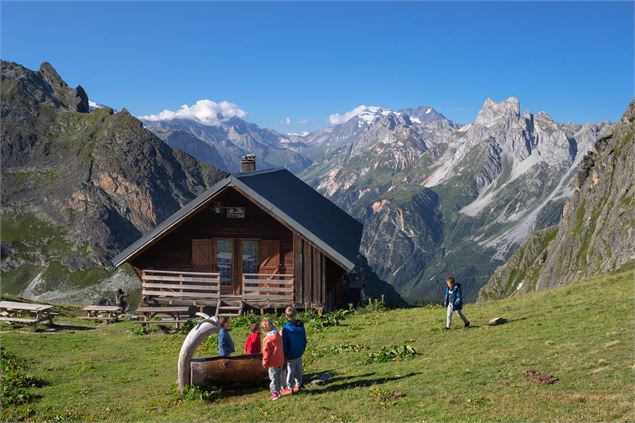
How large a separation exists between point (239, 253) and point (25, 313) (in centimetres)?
1295

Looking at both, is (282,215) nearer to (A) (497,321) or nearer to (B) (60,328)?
(A) (497,321)

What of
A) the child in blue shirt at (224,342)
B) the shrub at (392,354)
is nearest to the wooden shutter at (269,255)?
the shrub at (392,354)

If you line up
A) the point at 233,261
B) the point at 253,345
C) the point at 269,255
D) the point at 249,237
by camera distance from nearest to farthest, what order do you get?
the point at 253,345 < the point at 269,255 < the point at 249,237 < the point at 233,261

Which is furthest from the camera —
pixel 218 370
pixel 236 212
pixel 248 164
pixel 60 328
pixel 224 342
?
pixel 248 164

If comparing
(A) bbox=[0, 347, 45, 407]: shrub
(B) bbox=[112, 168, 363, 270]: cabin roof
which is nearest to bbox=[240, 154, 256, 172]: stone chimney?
(B) bbox=[112, 168, 363, 270]: cabin roof

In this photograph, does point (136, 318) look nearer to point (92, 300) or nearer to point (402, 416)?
point (402, 416)

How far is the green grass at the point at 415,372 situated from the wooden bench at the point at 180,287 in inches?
255

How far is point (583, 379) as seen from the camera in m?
14.9

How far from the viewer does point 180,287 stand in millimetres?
35156

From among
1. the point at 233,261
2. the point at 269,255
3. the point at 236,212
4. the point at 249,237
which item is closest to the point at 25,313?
the point at 233,261

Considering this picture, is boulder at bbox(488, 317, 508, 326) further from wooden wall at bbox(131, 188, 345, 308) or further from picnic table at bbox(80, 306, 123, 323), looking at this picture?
picnic table at bbox(80, 306, 123, 323)

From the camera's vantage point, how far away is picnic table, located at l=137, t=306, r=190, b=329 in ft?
102

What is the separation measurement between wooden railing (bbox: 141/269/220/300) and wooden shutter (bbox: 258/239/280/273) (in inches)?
110

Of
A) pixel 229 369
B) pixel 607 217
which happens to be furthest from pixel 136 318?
pixel 607 217
